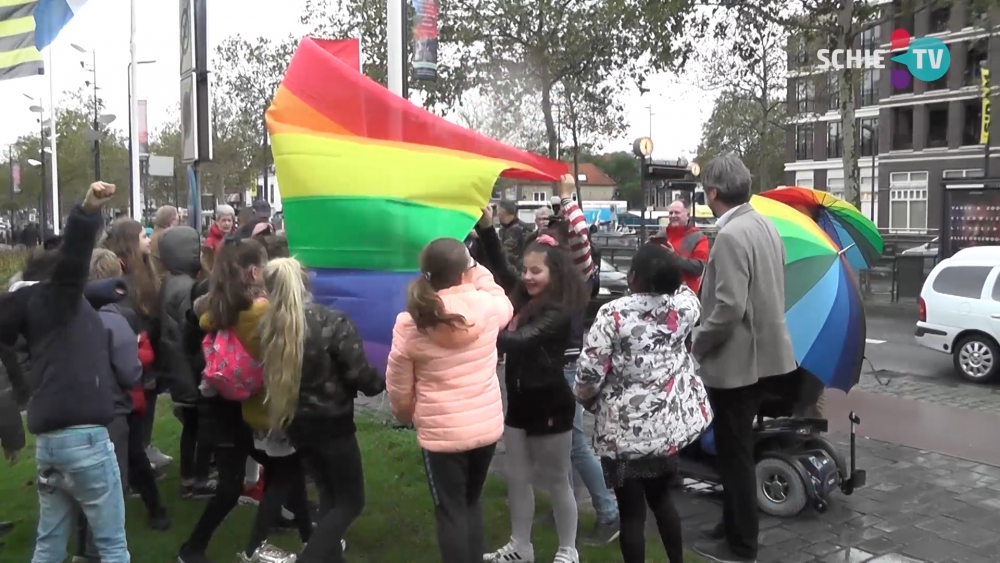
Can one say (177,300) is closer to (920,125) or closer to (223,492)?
(223,492)

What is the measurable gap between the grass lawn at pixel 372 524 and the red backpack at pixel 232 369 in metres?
1.30

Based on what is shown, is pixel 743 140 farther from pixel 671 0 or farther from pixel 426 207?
pixel 426 207

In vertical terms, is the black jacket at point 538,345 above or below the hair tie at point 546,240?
below

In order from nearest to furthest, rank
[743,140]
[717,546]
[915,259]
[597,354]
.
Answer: [597,354]
[717,546]
[915,259]
[743,140]

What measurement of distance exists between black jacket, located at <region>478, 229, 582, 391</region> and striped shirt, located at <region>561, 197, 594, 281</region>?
60 cm

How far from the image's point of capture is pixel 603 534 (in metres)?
5.25

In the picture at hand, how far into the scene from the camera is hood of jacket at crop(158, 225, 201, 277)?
545cm

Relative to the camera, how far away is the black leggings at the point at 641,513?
4227 mm

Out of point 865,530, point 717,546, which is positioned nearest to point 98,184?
point 717,546

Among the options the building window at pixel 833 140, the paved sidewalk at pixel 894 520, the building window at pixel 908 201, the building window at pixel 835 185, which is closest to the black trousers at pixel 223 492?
the paved sidewalk at pixel 894 520

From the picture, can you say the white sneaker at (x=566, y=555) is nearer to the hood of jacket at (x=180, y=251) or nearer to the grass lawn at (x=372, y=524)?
the grass lawn at (x=372, y=524)

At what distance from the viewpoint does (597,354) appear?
162 inches

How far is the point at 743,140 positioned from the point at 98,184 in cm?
5755

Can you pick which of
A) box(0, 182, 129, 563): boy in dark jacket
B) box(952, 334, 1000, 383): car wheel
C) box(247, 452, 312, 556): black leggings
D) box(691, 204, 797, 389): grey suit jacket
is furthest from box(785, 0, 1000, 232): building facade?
box(0, 182, 129, 563): boy in dark jacket
